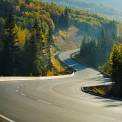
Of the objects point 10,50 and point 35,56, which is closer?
point 10,50

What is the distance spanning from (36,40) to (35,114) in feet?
345

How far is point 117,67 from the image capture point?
64.8 metres

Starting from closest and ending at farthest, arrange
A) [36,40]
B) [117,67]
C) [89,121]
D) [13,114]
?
[89,121] < [13,114] < [117,67] < [36,40]

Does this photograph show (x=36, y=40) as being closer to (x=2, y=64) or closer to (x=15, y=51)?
(x=15, y=51)

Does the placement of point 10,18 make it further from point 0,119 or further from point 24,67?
point 0,119

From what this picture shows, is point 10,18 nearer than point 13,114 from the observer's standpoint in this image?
No

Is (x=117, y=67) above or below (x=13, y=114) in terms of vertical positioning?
below

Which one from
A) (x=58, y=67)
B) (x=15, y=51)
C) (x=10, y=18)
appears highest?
(x=10, y=18)

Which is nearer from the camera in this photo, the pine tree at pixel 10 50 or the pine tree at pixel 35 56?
the pine tree at pixel 10 50

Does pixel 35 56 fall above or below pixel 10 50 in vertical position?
below

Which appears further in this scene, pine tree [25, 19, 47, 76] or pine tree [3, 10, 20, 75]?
pine tree [25, 19, 47, 76]

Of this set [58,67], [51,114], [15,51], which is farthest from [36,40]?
[51,114]

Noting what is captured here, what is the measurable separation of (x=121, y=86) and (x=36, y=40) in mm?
69429

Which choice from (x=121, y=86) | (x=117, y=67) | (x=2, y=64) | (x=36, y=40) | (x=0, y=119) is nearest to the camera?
(x=0, y=119)
